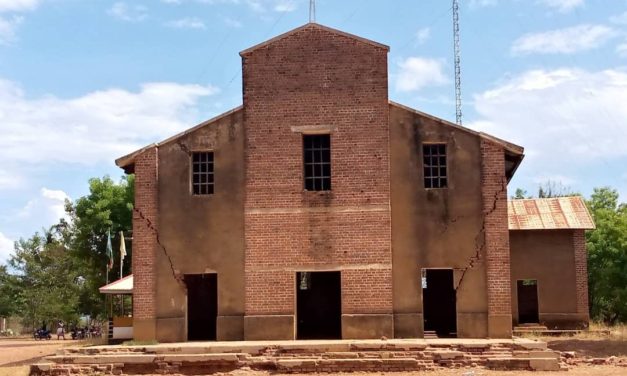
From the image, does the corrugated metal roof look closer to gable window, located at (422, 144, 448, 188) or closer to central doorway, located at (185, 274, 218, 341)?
gable window, located at (422, 144, 448, 188)

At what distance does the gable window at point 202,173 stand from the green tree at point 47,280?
124 ft

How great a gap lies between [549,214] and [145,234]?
16.5 m

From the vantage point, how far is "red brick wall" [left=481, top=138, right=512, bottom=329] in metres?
19.9

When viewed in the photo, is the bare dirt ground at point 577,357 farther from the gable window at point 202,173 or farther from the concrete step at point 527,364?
the gable window at point 202,173

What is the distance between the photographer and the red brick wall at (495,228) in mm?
19906

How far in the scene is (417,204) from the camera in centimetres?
2048

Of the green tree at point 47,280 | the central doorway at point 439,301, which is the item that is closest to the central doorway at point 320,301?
the central doorway at point 439,301

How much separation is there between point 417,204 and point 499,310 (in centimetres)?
368

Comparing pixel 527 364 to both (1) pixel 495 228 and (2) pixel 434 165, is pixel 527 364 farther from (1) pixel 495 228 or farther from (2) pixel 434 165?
(2) pixel 434 165

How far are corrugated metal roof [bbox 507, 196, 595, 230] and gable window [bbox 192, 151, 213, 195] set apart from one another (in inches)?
503

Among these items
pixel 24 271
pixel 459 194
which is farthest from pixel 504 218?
pixel 24 271

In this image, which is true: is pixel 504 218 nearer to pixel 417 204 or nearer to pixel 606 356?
pixel 417 204

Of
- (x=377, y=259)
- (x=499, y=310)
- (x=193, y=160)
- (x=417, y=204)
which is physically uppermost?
(x=193, y=160)

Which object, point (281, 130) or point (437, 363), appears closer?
point (437, 363)
